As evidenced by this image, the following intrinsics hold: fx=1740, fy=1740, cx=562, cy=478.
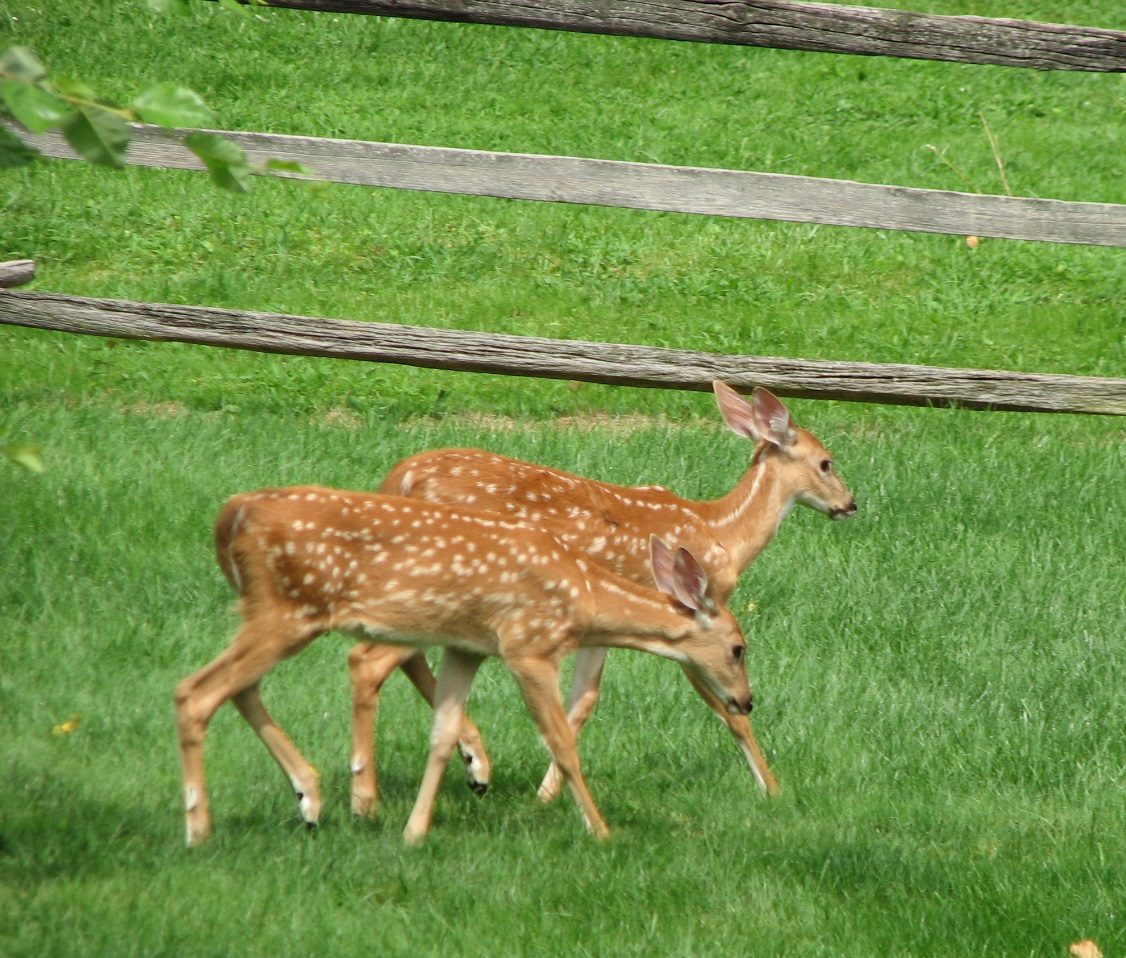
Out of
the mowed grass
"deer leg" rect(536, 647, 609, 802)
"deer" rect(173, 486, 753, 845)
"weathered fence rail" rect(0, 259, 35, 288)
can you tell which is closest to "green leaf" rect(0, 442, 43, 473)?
the mowed grass

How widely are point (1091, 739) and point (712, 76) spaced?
34.3 feet

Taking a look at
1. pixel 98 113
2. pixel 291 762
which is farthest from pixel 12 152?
pixel 291 762

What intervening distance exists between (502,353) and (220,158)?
5749mm

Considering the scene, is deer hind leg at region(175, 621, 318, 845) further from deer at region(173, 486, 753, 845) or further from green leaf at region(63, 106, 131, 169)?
green leaf at region(63, 106, 131, 169)

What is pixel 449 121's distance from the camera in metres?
14.3

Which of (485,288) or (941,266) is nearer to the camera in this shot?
(485,288)

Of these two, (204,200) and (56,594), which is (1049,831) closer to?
(56,594)

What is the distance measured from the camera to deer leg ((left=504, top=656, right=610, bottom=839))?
5.77m

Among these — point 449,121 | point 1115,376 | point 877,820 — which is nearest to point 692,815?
point 877,820

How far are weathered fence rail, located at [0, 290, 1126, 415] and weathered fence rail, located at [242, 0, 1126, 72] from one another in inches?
63.9

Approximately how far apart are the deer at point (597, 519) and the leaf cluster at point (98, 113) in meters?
2.87

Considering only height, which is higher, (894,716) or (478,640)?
(478,640)

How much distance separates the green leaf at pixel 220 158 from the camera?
340 cm

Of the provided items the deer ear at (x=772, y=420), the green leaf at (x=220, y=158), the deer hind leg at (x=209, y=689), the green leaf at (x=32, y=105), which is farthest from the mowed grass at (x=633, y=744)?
the green leaf at (x=32, y=105)
